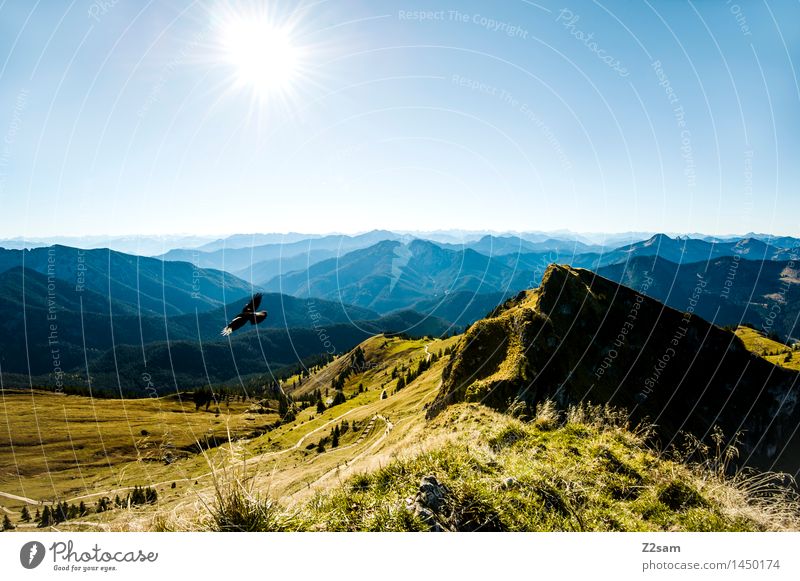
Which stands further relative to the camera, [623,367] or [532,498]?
[623,367]

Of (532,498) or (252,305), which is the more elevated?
(252,305)

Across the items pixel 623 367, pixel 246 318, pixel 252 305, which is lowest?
pixel 623 367

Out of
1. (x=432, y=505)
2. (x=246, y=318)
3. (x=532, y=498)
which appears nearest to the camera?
(x=432, y=505)

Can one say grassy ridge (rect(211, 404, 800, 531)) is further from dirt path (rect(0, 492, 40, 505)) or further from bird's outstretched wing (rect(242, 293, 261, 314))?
dirt path (rect(0, 492, 40, 505))

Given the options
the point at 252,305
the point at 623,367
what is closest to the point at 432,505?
the point at 252,305

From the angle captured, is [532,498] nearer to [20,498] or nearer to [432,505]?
[432,505]

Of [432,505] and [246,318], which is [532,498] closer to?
[432,505]

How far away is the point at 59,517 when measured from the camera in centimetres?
10706

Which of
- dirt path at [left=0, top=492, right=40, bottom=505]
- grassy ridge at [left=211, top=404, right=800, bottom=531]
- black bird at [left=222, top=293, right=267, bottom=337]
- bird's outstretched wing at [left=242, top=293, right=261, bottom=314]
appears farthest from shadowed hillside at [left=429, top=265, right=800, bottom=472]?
dirt path at [left=0, top=492, right=40, bottom=505]

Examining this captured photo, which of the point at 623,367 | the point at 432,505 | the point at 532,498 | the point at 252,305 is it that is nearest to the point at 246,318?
the point at 252,305

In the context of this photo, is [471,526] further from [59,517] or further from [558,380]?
[59,517]

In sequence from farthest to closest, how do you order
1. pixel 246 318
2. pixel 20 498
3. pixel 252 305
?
pixel 20 498 < pixel 252 305 < pixel 246 318

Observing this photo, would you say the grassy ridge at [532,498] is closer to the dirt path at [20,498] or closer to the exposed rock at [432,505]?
the exposed rock at [432,505]

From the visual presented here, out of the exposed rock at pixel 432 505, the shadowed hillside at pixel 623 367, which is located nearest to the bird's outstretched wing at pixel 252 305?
the exposed rock at pixel 432 505
